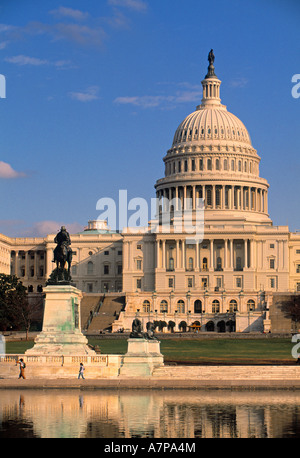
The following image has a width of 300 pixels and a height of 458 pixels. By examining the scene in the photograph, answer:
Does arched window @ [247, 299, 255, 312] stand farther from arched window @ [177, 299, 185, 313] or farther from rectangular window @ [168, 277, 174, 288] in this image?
rectangular window @ [168, 277, 174, 288]

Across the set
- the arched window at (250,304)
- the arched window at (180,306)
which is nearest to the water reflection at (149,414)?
the arched window at (250,304)

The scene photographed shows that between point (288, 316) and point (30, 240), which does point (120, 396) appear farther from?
point (30, 240)

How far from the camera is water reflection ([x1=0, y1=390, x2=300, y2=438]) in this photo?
37562 millimetres

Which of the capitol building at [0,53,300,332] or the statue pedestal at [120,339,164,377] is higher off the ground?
the capitol building at [0,53,300,332]

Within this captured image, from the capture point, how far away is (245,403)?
47.1 m

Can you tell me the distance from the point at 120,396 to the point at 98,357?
7907 mm

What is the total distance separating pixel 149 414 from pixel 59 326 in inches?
686

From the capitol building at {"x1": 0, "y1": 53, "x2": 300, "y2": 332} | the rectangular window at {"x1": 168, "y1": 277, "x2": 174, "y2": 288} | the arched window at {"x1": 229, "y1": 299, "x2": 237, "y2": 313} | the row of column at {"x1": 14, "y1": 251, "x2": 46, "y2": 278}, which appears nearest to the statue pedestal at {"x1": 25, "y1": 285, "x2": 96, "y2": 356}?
the capitol building at {"x1": 0, "y1": 53, "x2": 300, "y2": 332}

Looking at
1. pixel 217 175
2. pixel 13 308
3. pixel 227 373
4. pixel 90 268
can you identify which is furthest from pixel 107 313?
pixel 227 373

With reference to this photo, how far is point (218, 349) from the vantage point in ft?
322

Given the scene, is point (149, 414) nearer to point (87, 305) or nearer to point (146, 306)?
point (87, 305)

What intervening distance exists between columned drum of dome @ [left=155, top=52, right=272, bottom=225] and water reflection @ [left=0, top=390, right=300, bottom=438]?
139 metres

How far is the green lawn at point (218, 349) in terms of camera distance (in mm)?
78625
